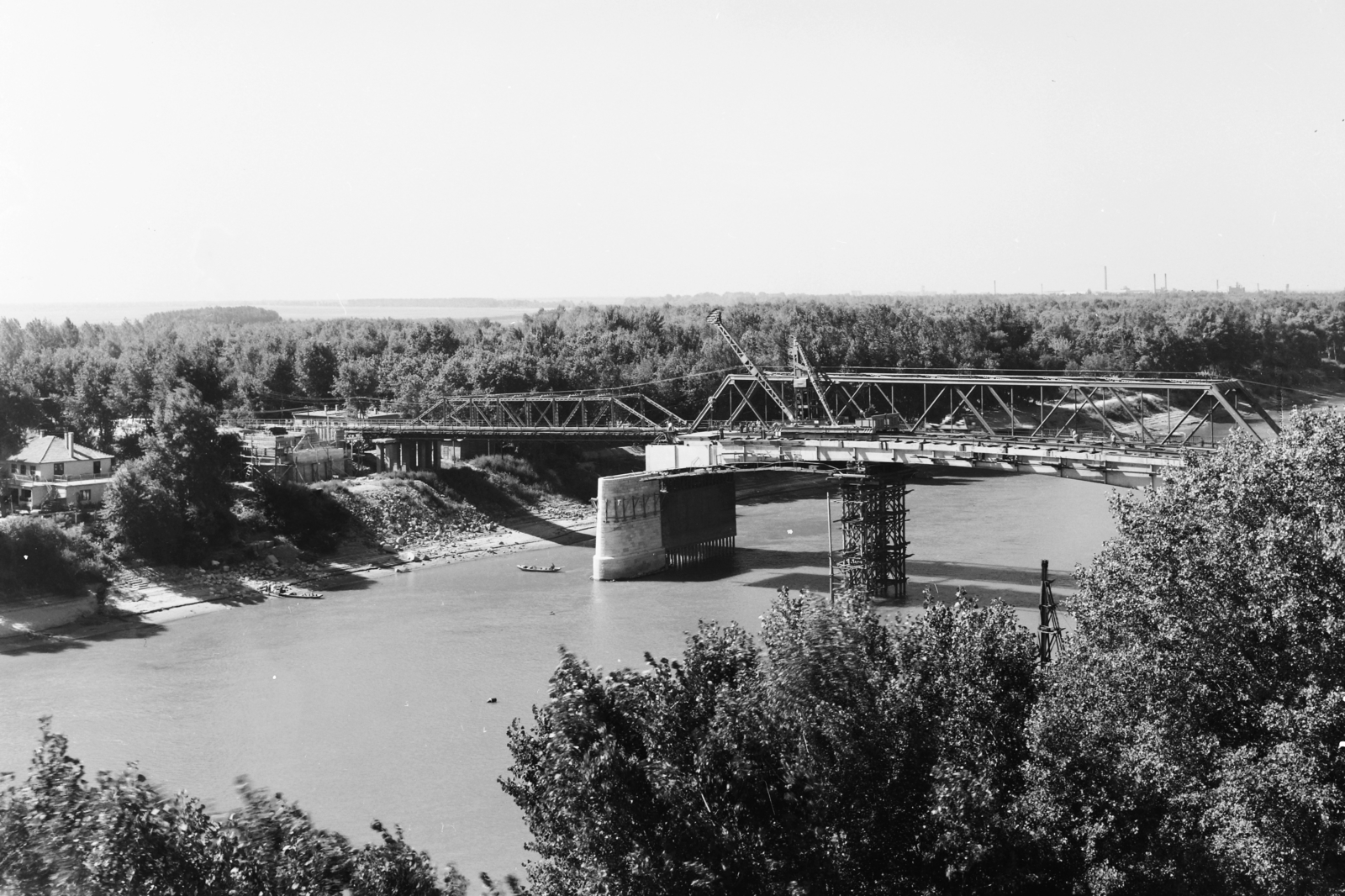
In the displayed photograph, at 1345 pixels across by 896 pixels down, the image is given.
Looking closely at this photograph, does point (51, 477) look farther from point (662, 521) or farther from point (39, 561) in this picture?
point (662, 521)

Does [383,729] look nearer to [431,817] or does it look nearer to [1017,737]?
[431,817]

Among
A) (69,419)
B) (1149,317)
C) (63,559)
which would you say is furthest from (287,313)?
(63,559)

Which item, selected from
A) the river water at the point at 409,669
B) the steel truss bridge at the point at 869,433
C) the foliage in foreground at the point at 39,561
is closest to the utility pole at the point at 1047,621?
the steel truss bridge at the point at 869,433

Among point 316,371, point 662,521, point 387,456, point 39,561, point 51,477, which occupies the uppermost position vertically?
point 316,371

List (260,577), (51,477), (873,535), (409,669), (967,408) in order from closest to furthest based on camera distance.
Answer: (409,669)
(873,535)
(260,577)
(51,477)
(967,408)

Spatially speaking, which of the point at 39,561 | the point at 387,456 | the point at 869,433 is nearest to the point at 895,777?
the point at 39,561

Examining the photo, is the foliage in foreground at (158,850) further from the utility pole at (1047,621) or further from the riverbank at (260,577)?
the riverbank at (260,577)

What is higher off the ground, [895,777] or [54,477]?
[895,777]
